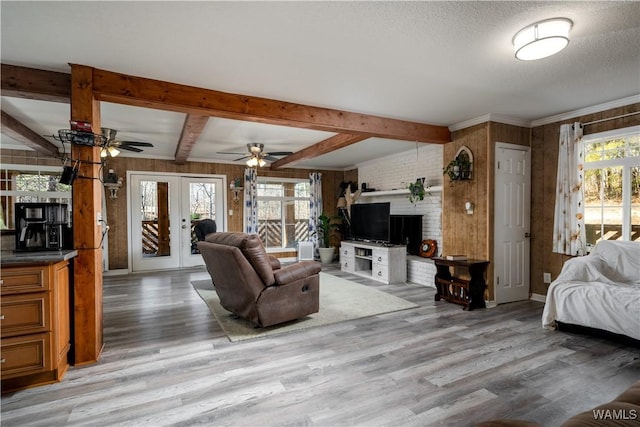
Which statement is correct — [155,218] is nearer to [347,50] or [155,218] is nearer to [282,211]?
[282,211]

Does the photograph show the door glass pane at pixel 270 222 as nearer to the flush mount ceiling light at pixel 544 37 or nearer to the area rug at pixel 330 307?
the area rug at pixel 330 307

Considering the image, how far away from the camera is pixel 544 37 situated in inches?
81.3

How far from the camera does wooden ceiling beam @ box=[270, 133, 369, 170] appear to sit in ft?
15.5

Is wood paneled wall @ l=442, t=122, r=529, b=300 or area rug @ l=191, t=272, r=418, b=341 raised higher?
wood paneled wall @ l=442, t=122, r=529, b=300

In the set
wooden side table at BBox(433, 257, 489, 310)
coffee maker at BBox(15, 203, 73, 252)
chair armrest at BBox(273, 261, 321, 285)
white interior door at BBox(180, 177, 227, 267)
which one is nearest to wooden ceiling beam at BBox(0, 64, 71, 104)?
coffee maker at BBox(15, 203, 73, 252)

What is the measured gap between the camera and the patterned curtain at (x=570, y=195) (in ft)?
12.4

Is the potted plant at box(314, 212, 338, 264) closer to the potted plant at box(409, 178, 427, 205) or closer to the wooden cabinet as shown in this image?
the potted plant at box(409, 178, 427, 205)

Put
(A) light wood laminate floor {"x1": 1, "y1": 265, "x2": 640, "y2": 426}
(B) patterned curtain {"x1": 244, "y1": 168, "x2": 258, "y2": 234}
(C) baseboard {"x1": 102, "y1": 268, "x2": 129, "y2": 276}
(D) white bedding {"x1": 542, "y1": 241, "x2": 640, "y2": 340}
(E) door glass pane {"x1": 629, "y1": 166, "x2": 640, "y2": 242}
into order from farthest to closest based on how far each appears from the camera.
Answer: (B) patterned curtain {"x1": 244, "y1": 168, "x2": 258, "y2": 234}
(C) baseboard {"x1": 102, "y1": 268, "x2": 129, "y2": 276}
(E) door glass pane {"x1": 629, "y1": 166, "x2": 640, "y2": 242}
(D) white bedding {"x1": 542, "y1": 241, "x2": 640, "y2": 340}
(A) light wood laminate floor {"x1": 1, "y1": 265, "x2": 640, "y2": 426}

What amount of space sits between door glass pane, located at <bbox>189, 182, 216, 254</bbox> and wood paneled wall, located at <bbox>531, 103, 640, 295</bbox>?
603 centimetres

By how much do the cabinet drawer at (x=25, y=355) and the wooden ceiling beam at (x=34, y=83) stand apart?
195 cm

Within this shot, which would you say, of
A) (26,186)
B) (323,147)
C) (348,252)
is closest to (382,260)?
(348,252)

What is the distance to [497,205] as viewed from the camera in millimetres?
4055

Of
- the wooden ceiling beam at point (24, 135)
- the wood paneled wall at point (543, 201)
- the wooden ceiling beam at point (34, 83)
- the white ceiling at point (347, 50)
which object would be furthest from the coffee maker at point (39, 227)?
the wood paneled wall at point (543, 201)

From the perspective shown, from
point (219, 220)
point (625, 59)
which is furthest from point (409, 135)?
point (219, 220)
